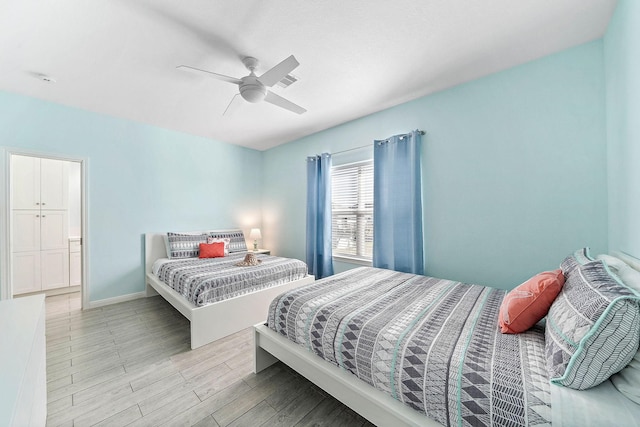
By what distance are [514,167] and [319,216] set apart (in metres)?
2.35

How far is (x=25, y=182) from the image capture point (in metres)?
3.40

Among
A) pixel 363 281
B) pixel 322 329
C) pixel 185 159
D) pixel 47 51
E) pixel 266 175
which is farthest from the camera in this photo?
pixel 266 175

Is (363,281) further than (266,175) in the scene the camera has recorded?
No

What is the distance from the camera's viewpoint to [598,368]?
80 centimetres

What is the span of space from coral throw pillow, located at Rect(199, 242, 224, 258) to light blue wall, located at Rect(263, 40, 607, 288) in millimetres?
2790

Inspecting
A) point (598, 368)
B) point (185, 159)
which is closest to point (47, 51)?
point (185, 159)

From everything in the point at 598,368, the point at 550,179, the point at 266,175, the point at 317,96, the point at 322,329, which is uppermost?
the point at 317,96

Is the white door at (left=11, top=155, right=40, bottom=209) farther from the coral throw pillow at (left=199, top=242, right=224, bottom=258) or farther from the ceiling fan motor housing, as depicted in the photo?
the ceiling fan motor housing

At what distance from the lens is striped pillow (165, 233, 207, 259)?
3.38m

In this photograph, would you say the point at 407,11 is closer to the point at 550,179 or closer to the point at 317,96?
the point at 317,96

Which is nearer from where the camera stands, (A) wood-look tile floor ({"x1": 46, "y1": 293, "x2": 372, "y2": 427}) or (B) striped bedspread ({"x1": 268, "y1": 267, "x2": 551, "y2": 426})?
(B) striped bedspread ({"x1": 268, "y1": 267, "x2": 551, "y2": 426})

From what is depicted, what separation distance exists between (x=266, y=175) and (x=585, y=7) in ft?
13.9

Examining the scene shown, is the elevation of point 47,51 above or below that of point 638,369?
above

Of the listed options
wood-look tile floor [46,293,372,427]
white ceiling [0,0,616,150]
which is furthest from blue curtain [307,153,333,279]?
wood-look tile floor [46,293,372,427]
